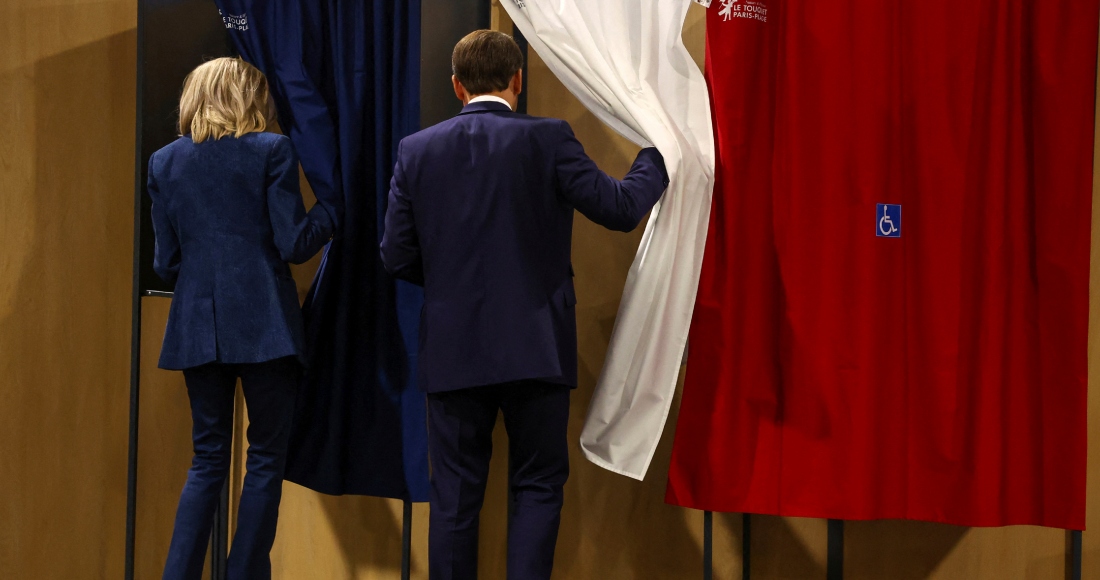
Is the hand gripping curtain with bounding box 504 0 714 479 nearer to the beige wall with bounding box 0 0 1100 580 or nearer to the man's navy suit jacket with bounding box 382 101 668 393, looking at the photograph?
the man's navy suit jacket with bounding box 382 101 668 393

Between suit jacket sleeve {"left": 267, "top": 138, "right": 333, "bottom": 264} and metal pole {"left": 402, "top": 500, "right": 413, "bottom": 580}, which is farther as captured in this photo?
metal pole {"left": 402, "top": 500, "right": 413, "bottom": 580}

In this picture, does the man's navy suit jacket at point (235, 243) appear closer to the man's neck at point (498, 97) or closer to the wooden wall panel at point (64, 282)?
the man's neck at point (498, 97)

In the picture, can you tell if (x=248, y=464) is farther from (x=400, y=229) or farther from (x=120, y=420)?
(x=120, y=420)

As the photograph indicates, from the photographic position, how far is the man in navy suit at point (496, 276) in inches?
77.0

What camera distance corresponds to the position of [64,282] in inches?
107

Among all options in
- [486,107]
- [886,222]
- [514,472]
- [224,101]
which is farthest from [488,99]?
[886,222]

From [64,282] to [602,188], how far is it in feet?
5.65

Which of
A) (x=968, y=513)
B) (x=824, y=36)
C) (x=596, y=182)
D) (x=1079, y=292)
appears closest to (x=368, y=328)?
(x=596, y=182)

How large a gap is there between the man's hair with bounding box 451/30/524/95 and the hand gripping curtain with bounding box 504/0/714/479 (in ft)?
0.52

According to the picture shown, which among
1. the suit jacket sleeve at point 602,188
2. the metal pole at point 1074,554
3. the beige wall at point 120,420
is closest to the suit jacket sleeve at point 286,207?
the beige wall at point 120,420

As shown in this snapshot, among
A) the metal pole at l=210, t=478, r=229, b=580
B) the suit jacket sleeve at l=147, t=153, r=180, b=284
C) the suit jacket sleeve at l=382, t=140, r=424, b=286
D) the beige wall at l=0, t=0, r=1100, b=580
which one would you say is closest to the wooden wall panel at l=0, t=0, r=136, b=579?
the beige wall at l=0, t=0, r=1100, b=580

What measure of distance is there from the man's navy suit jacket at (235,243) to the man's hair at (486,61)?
476mm

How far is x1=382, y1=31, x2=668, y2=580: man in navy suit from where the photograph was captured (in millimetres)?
1957

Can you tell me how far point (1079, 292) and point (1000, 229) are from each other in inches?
8.8
